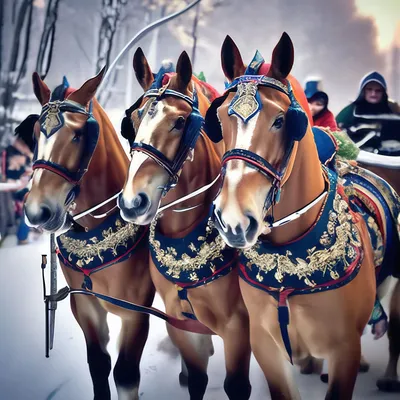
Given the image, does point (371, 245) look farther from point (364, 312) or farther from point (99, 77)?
point (99, 77)

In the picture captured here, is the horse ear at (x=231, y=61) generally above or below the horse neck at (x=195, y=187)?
above

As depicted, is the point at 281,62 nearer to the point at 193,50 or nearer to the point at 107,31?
the point at 193,50

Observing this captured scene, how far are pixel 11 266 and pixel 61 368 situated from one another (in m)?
0.65

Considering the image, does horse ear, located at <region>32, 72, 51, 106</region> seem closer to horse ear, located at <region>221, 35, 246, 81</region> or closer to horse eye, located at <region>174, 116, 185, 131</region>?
horse eye, located at <region>174, 116, 185, 131</region>

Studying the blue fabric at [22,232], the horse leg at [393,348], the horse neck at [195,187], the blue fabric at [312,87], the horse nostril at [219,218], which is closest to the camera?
the horse nostril at [219,218]

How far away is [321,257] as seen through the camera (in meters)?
1.30

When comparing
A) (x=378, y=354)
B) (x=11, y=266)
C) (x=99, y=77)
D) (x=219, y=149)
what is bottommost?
(x=378, y=354)

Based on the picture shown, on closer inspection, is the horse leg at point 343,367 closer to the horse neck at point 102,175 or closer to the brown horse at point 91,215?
the brown horse at point 91,215

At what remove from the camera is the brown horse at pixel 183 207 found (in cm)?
145

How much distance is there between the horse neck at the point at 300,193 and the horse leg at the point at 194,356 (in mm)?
702

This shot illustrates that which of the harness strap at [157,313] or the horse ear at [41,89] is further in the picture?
the horse ear at [41,89]

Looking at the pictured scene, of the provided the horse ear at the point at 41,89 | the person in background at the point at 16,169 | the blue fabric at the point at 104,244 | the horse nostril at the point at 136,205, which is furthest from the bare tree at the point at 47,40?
the horse nostril at the point at 136,205

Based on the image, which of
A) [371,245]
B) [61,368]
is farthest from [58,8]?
[371,245]

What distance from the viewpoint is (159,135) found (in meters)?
1.46
